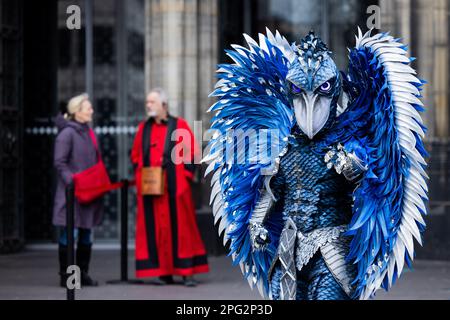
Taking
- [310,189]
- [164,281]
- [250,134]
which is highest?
[250,134]

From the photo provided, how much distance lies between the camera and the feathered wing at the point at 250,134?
6.27 meters

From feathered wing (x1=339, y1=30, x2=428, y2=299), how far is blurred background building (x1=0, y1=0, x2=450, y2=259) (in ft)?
27.6

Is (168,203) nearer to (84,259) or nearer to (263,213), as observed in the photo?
(84,259)

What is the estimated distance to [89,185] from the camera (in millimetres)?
11359

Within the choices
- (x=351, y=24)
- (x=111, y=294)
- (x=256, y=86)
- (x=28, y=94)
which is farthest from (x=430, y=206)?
(x=256, y=86)

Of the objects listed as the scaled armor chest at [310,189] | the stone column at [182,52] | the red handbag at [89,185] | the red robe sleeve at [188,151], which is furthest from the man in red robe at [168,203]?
the scaled armor chest at [310,189]

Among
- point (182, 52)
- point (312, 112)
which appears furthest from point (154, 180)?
point (312, 112)

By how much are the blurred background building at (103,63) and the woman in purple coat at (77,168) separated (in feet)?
9.43

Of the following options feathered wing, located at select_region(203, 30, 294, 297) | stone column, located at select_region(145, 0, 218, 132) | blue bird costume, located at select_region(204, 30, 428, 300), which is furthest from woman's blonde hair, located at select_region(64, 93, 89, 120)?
blue bird costume, located at select_region(204, 30, 428, 300)

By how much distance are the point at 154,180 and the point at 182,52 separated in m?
3.21

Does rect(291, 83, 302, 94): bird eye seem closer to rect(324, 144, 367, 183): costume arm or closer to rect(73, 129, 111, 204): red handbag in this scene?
rect(324, 144, 367, 183): costume arm

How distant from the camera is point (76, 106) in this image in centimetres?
1155

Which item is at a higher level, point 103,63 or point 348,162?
point 103,63

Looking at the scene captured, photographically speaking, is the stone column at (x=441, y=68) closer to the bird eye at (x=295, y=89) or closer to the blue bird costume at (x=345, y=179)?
the blue bird costume at (x=345, y=179)
